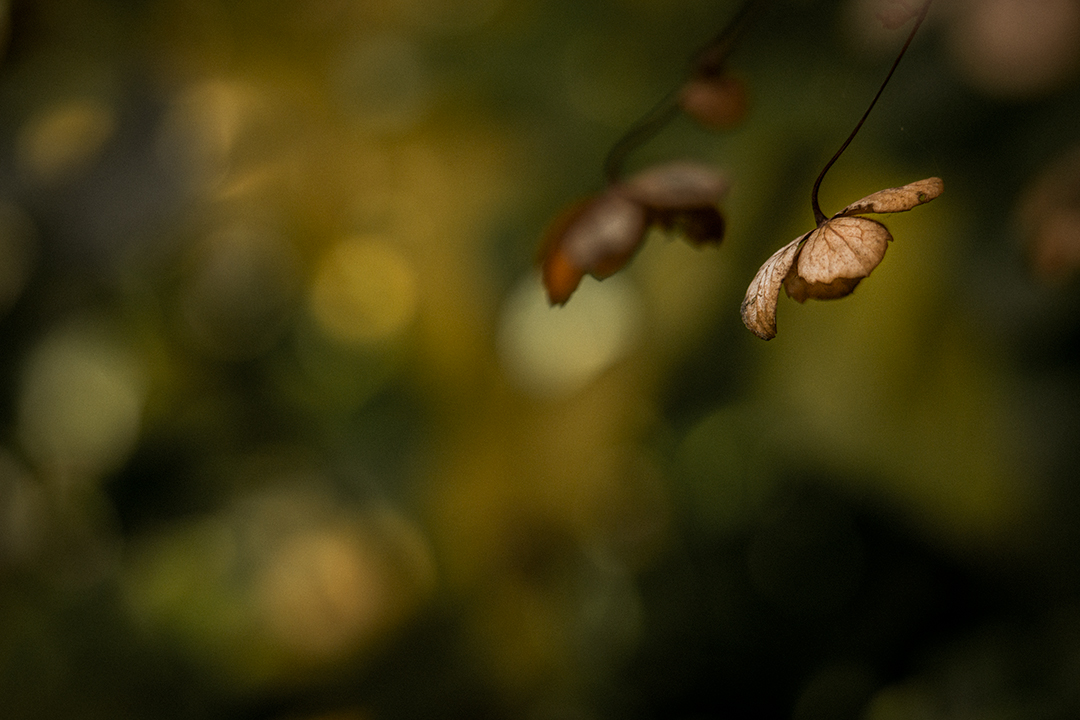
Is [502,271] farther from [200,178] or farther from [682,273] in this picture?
[200,178]

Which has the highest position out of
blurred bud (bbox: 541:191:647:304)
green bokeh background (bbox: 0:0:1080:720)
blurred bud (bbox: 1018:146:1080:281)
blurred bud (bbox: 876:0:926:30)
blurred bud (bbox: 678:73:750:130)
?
blurred bud (bbox: 876:0:926:30)

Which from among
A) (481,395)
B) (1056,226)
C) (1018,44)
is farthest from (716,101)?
(481,395)

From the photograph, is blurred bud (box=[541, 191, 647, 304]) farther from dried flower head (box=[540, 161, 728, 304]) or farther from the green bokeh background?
the green bokeh background

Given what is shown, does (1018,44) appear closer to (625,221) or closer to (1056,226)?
(1056,226)

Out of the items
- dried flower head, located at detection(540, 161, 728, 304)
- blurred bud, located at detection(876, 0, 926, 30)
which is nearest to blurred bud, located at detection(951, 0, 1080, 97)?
blurred bud, located at detection(876, 0, 926, 30)

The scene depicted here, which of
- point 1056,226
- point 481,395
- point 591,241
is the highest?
point 591,241

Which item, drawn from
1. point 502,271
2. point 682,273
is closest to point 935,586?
point 682,273

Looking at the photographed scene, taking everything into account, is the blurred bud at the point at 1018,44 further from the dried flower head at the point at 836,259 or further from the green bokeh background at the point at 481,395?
the dried flower head at the point at 836,259

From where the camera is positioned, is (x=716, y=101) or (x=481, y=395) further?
(x=481, y=395)
